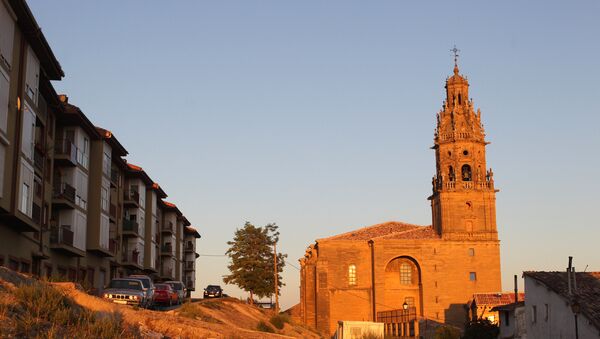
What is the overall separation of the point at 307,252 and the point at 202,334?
77351mm

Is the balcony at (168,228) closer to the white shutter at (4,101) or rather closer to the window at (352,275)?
the window at (352,275)

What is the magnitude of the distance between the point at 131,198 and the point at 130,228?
2793 millimetres

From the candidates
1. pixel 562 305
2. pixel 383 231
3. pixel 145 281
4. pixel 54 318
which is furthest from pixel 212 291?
pixel 54 318

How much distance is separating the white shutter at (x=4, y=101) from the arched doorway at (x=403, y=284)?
2346 inches

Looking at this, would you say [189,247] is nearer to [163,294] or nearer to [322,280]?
[322,280]

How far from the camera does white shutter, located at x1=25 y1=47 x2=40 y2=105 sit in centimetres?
3800

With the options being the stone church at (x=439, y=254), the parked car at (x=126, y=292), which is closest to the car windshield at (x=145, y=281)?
the parked car at (x=126, y=292)

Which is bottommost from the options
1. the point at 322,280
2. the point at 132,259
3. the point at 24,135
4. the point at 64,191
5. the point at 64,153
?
the point at 322,280

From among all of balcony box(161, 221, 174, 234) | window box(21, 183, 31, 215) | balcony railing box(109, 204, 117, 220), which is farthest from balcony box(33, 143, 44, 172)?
balcony box(161, 221, 174, 234)

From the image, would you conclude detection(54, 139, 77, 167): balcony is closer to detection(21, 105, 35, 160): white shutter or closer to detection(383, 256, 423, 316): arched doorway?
detection(21, 105, 35, 160): white shutter

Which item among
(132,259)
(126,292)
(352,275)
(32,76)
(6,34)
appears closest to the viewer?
(6,34)

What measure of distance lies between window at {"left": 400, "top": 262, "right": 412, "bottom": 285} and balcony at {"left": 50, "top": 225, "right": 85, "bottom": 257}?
159 ft

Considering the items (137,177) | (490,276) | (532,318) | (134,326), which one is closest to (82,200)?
(137,177)

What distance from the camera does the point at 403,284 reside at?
88.8 meters
